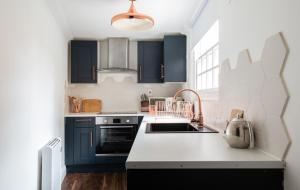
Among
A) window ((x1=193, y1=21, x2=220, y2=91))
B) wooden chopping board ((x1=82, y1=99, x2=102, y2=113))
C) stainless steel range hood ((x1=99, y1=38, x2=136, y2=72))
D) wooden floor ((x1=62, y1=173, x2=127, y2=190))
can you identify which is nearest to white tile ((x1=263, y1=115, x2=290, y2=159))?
window ((x1=193, y1=21, x2=220, y2=91))

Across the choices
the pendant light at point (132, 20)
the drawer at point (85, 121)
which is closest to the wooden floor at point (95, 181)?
the drawer at point (85, 121)

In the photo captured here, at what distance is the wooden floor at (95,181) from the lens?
3.06 meters

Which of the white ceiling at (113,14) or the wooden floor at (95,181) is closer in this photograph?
the white ceiling at (113,14)

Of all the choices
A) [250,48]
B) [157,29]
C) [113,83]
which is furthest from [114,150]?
[250,48]

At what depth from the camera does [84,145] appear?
368 cm

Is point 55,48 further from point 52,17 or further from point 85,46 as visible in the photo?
point 85,46

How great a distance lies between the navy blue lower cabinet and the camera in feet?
3.33

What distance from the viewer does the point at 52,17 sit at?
2.87 metres

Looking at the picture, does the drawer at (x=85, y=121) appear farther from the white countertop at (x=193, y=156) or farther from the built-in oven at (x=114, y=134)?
the white countertop at (x=193, y=156)

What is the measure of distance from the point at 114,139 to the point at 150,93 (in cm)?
113

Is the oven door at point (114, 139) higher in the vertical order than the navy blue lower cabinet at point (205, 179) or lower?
lower

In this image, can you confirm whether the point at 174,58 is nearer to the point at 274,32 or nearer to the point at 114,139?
the point at 114,139

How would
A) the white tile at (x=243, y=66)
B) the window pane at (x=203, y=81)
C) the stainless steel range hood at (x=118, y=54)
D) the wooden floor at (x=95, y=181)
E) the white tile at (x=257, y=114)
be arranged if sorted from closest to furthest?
the white tile at (x=257, y=114)
the white tile at (x=243, y=66)
the window pane at (x=203, y=81)
the wooden floor at (x=95, y=181)
the stainless steel range hood at (x=118, y=54)

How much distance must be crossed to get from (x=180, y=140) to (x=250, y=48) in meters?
0.70
